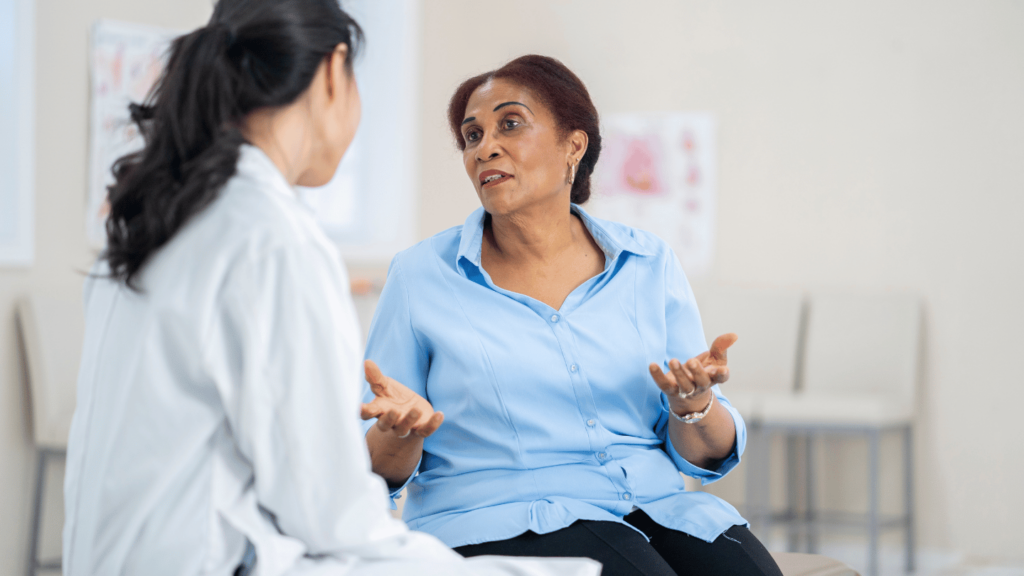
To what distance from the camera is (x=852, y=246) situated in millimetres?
3773

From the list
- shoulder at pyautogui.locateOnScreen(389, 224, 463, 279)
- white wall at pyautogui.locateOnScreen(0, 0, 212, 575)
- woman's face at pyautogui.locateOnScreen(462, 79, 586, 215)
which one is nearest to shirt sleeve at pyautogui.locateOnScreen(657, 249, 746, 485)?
woman's face at pyautogui.locateOnScreen(462, 79, 586, 215)

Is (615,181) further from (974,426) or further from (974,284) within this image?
(974,426)

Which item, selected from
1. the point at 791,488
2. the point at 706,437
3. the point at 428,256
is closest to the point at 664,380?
the point at 706,437

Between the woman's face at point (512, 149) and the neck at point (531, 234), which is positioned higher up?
the woman's face at point (512, 149)

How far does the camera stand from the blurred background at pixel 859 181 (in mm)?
3221

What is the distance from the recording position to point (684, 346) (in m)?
1.52

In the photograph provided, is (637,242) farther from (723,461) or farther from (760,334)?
(760,334)

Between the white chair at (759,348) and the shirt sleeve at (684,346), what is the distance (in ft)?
6.99

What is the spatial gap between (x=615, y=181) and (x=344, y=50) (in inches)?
130

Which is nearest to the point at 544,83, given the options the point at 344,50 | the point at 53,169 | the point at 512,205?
the point at 512,205

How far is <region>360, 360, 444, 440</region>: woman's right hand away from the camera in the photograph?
3.82 ft

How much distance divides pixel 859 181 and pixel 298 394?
3.45 m

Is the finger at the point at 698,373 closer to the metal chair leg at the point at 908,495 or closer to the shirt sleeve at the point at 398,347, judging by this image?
the shirt sleeve at the point at 398,347

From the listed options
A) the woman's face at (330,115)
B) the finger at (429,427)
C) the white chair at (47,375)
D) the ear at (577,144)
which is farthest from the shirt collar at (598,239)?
the white chair at (47,375)
